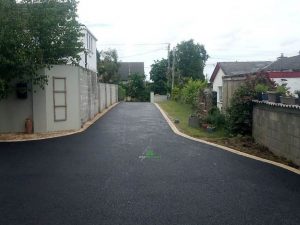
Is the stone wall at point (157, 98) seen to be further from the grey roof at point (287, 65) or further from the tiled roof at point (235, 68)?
the grey roof at point (287, 65)

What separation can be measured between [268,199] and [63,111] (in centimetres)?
1138

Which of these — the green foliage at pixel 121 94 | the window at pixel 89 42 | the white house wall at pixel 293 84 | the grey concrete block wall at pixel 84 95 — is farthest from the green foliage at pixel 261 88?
the green foliage at pixel 121 94

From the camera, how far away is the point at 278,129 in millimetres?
10930

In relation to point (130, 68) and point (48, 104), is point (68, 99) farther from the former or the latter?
point (130, 68)

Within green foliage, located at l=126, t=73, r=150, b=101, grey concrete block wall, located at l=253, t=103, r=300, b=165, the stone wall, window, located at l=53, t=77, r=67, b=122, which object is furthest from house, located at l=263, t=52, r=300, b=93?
green foliage, located at l=126, t=73, r=150, b=101

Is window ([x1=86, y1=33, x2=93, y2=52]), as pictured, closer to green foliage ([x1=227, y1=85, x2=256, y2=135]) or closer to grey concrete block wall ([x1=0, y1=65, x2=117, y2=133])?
grey concrete block wall ([x1=0, y1=65, x2=117, y2=133])

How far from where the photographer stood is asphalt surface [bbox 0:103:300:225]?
6.02m

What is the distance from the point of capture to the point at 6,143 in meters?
13.3

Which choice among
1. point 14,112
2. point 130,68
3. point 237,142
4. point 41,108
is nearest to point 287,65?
point 237,142

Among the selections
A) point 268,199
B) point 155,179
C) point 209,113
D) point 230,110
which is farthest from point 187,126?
point 268,199

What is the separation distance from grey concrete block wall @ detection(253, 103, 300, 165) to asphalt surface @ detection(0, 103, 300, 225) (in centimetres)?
98

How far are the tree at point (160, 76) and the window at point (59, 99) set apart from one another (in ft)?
133

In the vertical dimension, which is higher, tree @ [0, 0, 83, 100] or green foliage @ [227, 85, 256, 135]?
tree @ [0, 0, 83, 100]

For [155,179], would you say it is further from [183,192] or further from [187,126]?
[187,126]
